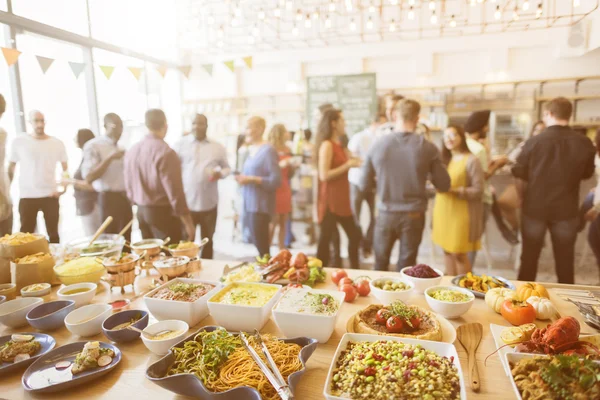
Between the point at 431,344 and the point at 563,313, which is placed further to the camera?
the point at 563,313

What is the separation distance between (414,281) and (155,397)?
1.15m

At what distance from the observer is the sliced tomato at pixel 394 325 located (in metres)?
1.33

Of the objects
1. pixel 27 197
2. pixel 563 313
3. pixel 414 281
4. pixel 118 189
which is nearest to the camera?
pixel 563 313

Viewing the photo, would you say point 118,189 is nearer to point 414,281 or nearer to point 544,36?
point 414,281

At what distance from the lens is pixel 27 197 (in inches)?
149

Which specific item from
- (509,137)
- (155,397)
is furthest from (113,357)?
(509,137)

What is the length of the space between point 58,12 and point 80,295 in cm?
466

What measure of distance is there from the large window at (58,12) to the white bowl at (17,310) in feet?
12.7

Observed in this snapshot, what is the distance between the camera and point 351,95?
6457mm

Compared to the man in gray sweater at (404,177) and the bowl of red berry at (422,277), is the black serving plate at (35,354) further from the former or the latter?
the man in gray sweater at (404,177)

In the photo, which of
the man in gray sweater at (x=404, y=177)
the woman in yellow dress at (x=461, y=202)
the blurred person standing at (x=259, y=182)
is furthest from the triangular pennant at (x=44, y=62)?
the woman in yellow dress at (x=461, y=202)

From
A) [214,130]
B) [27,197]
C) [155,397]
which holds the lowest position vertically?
[155,397]

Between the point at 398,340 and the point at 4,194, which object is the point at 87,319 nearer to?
the point at 398,340

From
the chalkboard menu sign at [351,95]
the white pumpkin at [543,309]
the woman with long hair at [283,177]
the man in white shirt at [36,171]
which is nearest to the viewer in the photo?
the white pumpkin at [543,309]
